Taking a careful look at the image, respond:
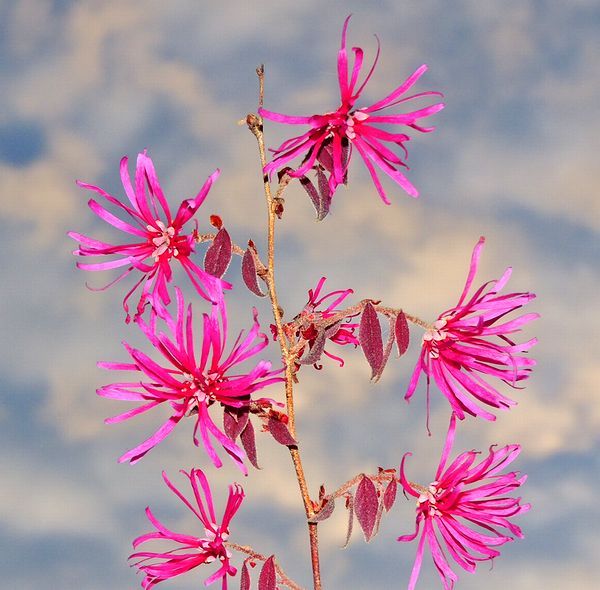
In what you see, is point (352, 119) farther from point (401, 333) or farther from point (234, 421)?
point (234, 421)

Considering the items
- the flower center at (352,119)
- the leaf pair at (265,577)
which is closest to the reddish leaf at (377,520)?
the leaf pair at (265,577)

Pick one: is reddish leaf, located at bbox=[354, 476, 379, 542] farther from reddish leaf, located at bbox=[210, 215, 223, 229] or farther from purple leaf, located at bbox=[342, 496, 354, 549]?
reddish leaf, located at bbox=[210, 215, 223, 229]

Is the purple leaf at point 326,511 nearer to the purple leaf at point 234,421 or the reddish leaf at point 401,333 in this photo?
the purple leaf at point 234,421

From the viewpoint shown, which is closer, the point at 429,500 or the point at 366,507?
the point at 366,507

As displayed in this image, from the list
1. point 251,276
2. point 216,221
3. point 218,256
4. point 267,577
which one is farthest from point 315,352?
point 267,577

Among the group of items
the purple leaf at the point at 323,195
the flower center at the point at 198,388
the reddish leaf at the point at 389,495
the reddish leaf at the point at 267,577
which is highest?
the purple leaf at the point at 323,195

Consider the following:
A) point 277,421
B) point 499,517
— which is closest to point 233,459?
point 277,421

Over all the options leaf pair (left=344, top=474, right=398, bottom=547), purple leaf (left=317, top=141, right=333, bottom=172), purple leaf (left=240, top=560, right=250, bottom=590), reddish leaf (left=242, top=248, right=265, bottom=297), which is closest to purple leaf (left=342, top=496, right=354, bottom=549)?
leaf pair (left=344, top=474, right=398, bottom=547)
